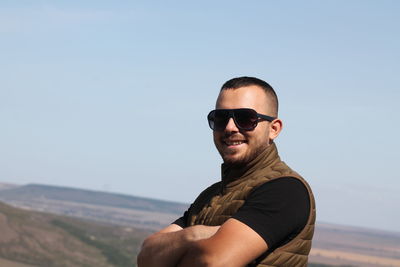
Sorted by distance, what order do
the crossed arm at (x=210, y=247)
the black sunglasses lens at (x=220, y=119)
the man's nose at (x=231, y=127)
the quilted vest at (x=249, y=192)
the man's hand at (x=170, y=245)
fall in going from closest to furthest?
the crossed arm at (x=210, y=247) < the quilted vest at (x=249, y=192) < the man's hand at (x=170, y=245) < the man's nose at (x=231, y=127) < the black sunglasses lens at (x=220, y=119)

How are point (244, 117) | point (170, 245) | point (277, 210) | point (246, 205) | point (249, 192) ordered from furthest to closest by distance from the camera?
point (170, 245) < point (244, 117) < point (249, 192) < point (246, 205) < point (277, 210)

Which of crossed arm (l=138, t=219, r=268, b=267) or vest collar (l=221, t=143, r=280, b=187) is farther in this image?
vest collar (l=221, t=143, r=280, b=187)

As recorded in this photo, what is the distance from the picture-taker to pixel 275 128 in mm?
5641

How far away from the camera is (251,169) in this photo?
18.0 feet

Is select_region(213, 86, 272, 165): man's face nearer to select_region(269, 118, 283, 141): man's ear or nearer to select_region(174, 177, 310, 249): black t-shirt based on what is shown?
select_region(269, 118, 283, 141): man's ear

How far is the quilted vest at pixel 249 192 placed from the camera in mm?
5070

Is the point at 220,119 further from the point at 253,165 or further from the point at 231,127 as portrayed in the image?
the point at 253,165

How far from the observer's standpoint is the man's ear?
221 inches

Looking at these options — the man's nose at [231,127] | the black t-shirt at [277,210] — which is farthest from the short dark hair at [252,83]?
the black t-shirt at [277,210]

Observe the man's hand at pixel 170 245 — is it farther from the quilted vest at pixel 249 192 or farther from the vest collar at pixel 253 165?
the vest collar at pixel 253 165

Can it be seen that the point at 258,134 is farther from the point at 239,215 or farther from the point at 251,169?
the point at 239,215

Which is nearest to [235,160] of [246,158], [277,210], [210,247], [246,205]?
[246,158]

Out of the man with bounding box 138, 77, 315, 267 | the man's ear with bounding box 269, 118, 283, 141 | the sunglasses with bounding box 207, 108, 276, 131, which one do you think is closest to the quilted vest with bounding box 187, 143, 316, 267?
the man with bounding box 138, 77, 315, 267

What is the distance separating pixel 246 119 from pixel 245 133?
11 cm
